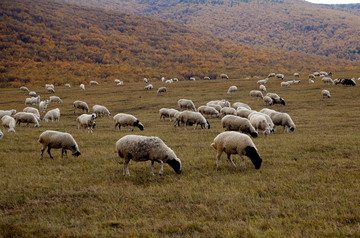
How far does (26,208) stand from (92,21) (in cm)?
11483

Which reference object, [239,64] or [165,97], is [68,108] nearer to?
[165,97]

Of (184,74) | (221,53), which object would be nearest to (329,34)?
(221,53)

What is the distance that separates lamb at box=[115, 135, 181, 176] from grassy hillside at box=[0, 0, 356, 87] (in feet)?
193

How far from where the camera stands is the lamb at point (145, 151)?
33.3 feet

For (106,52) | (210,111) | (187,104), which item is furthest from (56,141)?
(106,52)

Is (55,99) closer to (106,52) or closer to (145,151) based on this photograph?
(145,151)

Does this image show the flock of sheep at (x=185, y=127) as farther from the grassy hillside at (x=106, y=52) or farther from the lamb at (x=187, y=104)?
the grassy hillside at (x=106, y=52)

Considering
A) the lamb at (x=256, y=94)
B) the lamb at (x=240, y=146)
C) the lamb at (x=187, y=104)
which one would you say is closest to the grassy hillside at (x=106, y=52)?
the lamb at (x=256, y=94)

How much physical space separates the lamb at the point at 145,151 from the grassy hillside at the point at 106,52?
58.7m

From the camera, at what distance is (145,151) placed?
33.3 ft

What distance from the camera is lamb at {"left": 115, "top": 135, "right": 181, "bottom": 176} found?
10141mm

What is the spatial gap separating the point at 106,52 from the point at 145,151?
8326 centimetres

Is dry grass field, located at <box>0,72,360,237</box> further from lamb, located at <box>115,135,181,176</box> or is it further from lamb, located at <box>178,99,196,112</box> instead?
lamb, located at <box>178,99,196,112</box>

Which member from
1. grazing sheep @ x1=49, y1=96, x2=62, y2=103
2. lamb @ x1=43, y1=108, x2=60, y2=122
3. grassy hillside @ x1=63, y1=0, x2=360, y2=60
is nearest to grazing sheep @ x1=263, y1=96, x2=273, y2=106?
lamb @ x1=43, y1=108, x2=60, y2=122
